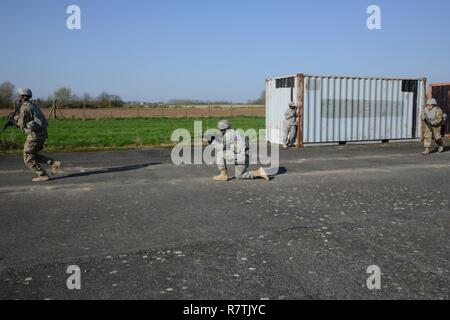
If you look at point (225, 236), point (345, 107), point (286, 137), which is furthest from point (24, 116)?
point (345, 107)

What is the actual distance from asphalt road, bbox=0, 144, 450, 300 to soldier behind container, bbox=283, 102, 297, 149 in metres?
6.16

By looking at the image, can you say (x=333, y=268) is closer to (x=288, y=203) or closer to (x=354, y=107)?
(x=288, y=203)

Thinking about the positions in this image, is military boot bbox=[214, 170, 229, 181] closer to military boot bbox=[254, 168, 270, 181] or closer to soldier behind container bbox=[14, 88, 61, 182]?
military boot bbox=[254, 168, 270, 181]

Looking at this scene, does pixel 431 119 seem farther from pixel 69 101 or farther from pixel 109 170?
pixel 69 101

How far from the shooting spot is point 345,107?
16828 mm

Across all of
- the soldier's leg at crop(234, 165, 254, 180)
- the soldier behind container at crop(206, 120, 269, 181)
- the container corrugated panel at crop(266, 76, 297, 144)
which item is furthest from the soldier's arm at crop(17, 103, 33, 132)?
the container corrugated panel at crop(266, 76, 297, 144)

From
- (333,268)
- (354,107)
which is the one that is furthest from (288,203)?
(354,107)

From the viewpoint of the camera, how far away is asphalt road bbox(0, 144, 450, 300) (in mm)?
3816

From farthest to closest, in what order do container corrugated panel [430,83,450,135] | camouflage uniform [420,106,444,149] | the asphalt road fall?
container corrugated panel [430,83,450,135], camouflage uniform [420,106,444,149], the asphalt road

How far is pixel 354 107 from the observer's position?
1695 centimetres

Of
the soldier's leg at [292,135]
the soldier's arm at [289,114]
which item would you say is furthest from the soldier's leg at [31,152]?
the soldier's leg at [292,135]

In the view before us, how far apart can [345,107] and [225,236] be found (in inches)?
507
